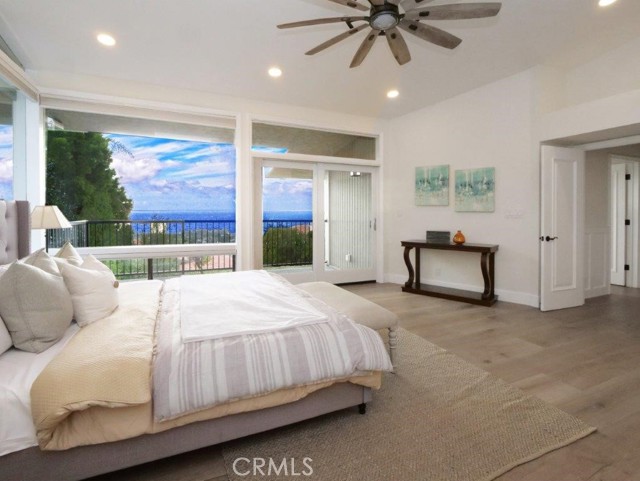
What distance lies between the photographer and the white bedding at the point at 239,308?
1565mm

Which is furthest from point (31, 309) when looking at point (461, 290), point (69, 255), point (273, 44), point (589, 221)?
point (589, 221)

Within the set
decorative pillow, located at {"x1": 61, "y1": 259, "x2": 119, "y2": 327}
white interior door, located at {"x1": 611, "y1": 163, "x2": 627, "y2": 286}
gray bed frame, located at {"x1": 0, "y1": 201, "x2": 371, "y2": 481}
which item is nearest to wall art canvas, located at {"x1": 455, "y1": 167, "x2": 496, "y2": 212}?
white interior door, located at {"x1": 611, "y1": 163, "x2": 627, "y2": 286}

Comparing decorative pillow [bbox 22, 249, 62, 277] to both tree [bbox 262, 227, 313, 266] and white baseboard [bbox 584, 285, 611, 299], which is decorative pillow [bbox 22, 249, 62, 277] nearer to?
tree [bbox 262, 227, 313, 266]

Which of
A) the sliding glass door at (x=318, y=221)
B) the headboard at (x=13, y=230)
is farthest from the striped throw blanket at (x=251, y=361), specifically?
the sliding glass door at (x=318, y=221)

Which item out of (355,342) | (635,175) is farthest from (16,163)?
(635,175)

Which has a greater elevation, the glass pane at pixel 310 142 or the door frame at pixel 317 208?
the glass pane at pixel 310 142

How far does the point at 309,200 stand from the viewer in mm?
5055

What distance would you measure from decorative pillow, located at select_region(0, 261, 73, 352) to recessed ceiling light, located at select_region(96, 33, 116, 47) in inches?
102

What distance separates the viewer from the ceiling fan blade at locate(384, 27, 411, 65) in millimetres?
2236

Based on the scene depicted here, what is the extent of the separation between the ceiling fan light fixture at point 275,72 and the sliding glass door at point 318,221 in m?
1.24

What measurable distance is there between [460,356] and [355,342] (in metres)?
1.35

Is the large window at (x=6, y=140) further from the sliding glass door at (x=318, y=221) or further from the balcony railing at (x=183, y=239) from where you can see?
the sliding glass door at (x=318, y=221)

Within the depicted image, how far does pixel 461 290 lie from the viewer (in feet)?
14.9

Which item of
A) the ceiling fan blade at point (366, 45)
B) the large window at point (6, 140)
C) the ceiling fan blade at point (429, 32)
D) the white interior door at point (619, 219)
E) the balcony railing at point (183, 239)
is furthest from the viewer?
the white interior door at point (619, 219)
